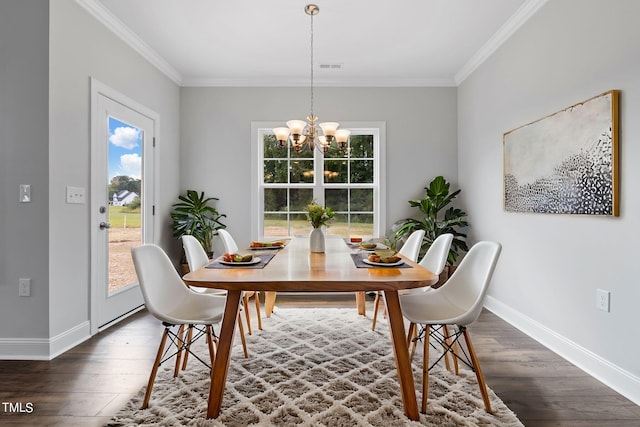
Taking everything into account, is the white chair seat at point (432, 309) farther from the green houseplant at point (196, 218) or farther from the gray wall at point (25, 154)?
the green houseplant at point (196, 218)

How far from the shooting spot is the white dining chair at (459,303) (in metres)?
1.88

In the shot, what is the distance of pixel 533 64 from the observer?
305cm

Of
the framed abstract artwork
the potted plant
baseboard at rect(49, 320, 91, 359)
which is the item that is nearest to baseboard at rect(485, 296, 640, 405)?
the framed abstract artwork

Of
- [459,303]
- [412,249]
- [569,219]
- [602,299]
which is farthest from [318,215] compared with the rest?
[602,299]

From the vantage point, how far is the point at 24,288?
255cm

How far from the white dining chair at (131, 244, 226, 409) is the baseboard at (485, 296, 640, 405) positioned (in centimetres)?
227

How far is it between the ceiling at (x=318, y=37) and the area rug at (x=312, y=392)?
265 cm

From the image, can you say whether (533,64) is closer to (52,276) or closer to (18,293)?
(52,276)

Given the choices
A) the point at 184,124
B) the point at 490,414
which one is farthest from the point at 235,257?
the point at 184,124

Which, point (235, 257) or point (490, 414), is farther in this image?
point (235, 257)

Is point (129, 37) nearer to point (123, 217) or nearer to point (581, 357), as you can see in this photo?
point (123, 217)

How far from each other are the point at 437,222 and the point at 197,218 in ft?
9.02

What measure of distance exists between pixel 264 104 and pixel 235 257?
3.01m

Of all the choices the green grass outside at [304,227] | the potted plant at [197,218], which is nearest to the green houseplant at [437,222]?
the green grass outside at [304,227]
